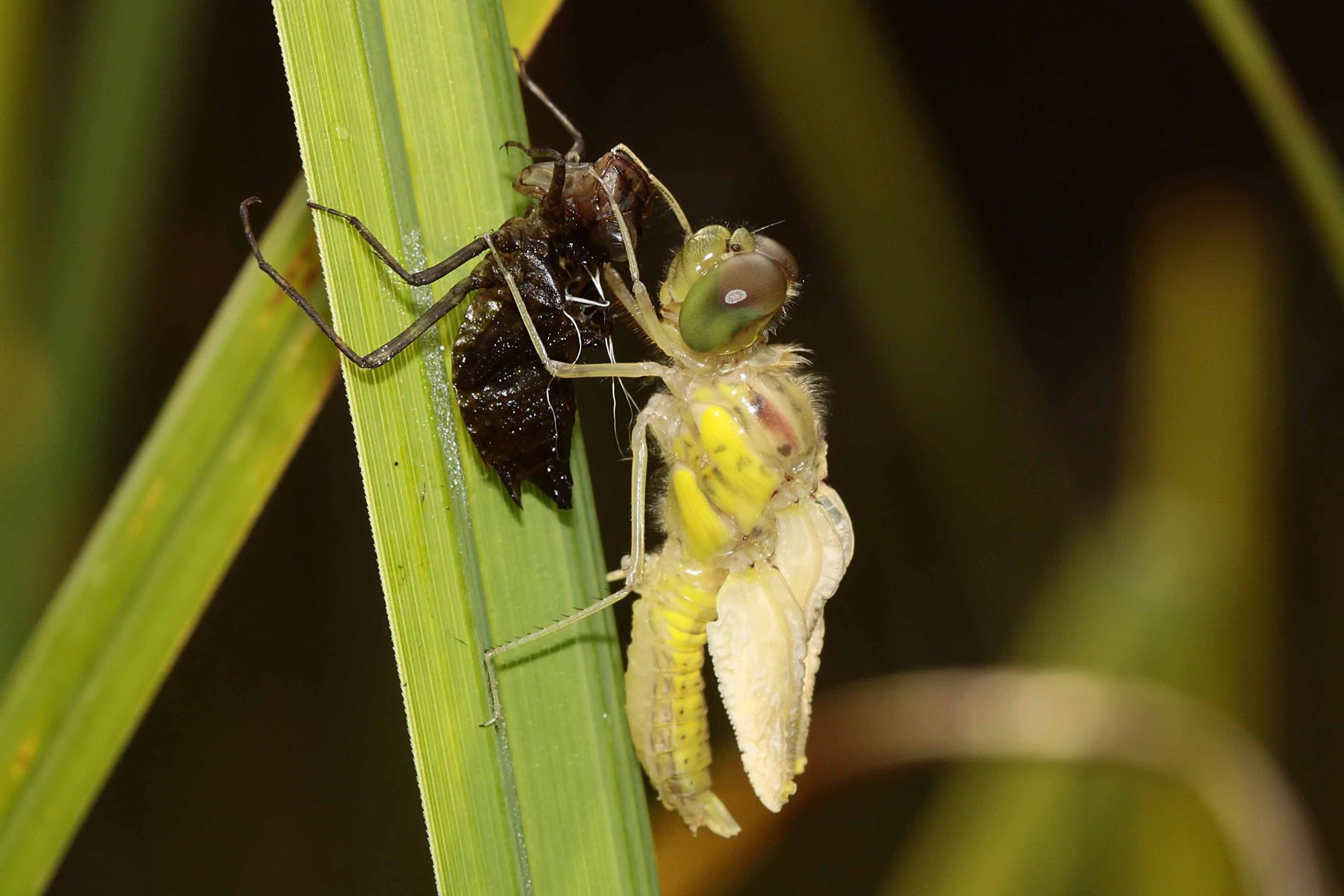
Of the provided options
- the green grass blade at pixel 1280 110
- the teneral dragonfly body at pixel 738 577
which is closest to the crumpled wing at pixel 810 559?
the teneral dragonfly body at pixel 738 577

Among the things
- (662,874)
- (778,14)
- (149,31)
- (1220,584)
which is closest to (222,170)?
(149,31)

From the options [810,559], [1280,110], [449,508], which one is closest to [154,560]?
[449,508]

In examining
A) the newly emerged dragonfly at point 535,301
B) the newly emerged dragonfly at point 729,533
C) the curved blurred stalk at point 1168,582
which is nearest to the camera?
the newly emerged dragonfly at point 535,301

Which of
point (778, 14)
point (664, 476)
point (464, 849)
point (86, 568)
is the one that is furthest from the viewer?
point (778, 14)

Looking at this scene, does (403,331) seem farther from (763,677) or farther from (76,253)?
(76,253)

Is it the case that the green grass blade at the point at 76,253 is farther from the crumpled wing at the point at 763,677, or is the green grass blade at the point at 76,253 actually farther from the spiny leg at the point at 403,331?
the crumpled wing at the point at 763,677

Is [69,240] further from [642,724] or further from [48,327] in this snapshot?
[642,724]
